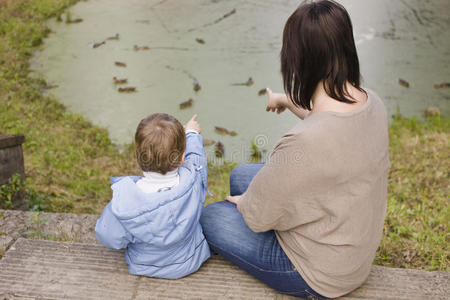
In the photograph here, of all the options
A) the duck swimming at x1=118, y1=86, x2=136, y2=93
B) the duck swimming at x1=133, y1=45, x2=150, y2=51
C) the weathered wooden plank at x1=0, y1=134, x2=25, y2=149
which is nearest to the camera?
the weathered wooden plank at x1=0, y1=134, x2=25, y2=149

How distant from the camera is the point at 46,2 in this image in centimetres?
439

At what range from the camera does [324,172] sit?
2.99 feet

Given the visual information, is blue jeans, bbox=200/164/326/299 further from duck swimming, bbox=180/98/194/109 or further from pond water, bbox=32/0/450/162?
duck swimming, bbox=180/98/194/109

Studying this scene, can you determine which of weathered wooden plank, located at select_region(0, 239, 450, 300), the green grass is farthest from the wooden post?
the green grass

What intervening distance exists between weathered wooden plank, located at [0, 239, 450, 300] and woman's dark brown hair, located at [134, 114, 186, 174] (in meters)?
0.33

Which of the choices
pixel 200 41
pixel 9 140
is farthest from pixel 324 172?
pixel 200 41

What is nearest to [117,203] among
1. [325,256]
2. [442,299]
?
[325,256]

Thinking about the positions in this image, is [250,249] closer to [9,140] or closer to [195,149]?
[195,149]

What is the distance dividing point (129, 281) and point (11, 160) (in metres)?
0.97

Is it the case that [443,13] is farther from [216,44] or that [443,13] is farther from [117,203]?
[117,203]

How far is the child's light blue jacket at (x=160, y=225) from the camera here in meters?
1.07

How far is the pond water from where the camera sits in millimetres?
3068

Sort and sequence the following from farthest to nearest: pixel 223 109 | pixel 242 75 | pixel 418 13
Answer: pixel 418 13 → pixel 242 75 → pixel 223 109

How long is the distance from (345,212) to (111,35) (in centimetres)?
341
